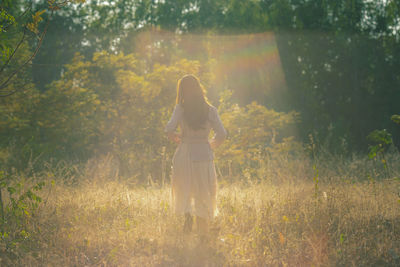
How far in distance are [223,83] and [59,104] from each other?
14.5 meters

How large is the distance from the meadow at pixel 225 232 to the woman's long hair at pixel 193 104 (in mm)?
1231

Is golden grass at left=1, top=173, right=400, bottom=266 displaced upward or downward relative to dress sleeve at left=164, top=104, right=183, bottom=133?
downward

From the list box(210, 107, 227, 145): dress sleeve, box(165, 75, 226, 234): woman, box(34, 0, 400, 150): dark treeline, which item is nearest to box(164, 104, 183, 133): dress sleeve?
box(165, 75, 226, 234): woman

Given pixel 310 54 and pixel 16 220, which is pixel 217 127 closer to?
pixel 16 220

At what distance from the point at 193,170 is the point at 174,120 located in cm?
62

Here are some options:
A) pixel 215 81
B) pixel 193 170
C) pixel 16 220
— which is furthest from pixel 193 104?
pixel 215 81

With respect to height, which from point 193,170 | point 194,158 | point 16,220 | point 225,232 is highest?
point 194,158

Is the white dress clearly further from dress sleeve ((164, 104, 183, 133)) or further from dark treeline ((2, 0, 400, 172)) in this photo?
dark treeline ((2, 0, 400, 172))

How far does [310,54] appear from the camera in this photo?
23.8m

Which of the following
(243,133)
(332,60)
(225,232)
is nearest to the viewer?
(225,232)

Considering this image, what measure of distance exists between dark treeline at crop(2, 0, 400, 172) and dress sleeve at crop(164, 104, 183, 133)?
16.3 m

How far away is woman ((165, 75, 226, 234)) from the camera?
4.45 m

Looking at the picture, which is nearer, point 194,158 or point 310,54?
point 194,158

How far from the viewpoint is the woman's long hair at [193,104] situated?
4453 mm
